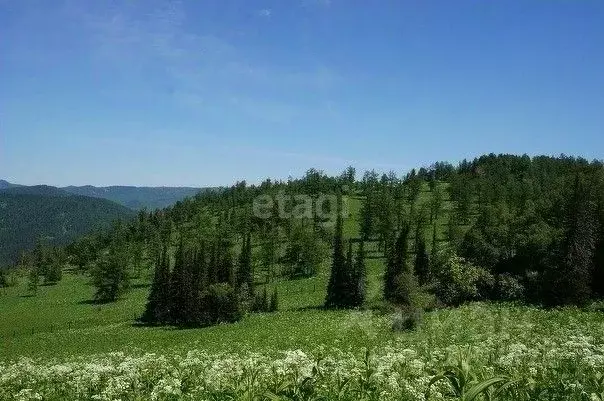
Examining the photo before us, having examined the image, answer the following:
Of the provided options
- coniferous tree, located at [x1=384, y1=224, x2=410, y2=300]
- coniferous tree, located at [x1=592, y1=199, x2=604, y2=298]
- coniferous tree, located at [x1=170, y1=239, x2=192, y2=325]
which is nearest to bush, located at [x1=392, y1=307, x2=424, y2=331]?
coniferous tree, located at [x1=592, y1=199, x2=604, y2=298]

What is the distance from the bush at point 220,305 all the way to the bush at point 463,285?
31185mm

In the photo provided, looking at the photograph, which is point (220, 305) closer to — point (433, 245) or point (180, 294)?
point (180, 294)

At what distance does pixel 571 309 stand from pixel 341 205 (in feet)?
442

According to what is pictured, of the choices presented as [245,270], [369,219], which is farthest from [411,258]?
[369,219]

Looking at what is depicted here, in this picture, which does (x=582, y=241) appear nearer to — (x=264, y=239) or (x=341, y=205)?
(x=264, y=239)

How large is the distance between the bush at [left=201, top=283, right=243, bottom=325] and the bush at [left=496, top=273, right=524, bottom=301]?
38927 mm

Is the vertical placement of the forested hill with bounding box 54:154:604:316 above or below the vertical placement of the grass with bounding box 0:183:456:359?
above

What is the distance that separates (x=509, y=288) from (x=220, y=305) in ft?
140

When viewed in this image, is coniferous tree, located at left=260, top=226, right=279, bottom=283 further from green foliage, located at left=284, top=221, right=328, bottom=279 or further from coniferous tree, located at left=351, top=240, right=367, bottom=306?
coniferous tree, located at left=351, top=240, right=367, bottom=306

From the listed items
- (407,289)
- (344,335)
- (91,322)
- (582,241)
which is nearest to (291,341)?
(344,335)

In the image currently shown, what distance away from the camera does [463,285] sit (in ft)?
219

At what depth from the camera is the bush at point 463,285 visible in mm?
67125

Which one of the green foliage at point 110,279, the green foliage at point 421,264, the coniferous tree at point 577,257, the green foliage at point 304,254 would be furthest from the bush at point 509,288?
the green foliage at point 110,279

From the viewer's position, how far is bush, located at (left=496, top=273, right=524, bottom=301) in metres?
63.4
